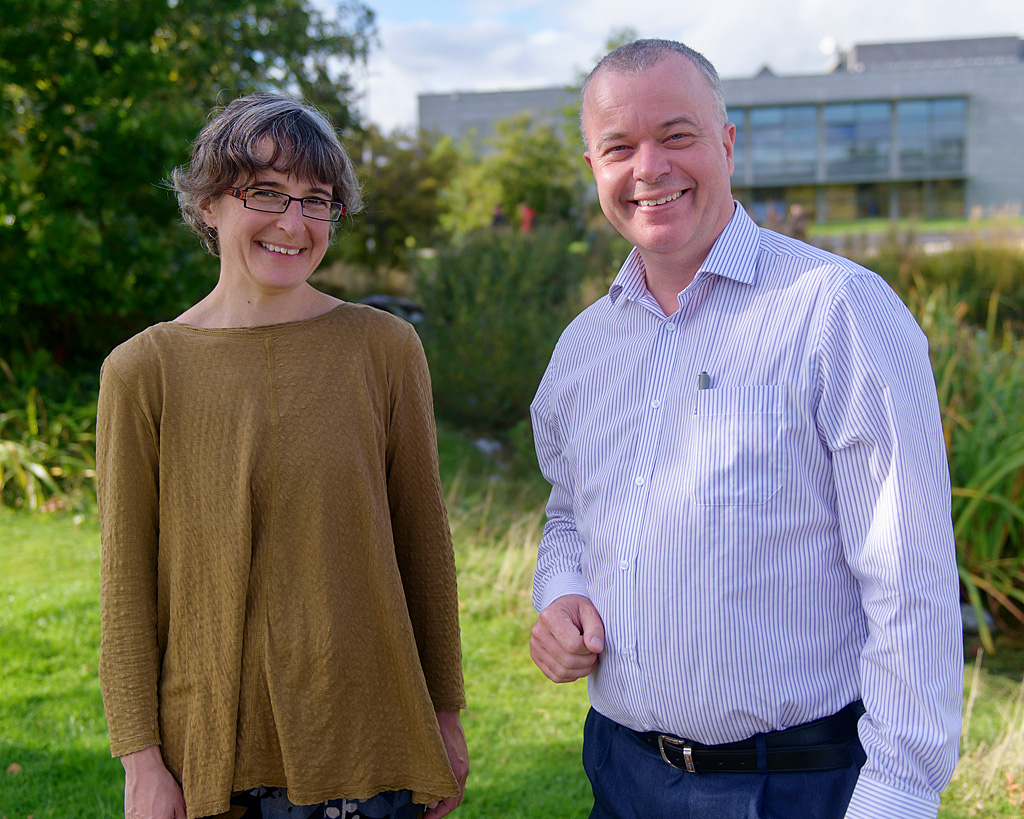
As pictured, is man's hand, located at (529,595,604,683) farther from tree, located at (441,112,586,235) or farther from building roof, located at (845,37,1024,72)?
building roof, located at (845,37,1024,72)

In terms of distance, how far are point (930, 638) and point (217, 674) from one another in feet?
4.61

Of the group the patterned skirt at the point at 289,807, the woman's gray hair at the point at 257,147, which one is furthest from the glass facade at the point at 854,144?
the patterned skirt at the point at 289,807

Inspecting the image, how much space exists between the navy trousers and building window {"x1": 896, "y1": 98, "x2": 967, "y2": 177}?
2253 inches

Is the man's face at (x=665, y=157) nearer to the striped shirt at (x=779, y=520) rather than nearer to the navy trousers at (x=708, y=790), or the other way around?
the striped shirt at (x=779, y=520)

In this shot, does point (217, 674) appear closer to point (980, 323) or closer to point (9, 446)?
point (9, 446)

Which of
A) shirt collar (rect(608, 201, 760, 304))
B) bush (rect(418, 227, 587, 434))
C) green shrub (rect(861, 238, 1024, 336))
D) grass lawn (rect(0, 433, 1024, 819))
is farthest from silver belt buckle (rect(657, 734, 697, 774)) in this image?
green shrub (rect(861, 238, 1024, 336))

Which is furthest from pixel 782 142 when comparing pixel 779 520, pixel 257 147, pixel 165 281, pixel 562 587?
pixel 779 520

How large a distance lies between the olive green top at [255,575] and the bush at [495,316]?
6977 mm

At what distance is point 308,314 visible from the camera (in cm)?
208

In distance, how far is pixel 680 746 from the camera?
1.84 metres

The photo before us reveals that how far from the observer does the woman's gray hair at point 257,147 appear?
1935mm

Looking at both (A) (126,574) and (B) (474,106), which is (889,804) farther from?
(B) (474,106)

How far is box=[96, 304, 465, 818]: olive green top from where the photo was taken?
1873mm

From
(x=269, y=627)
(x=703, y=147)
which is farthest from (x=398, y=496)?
(x=703, y=147)
